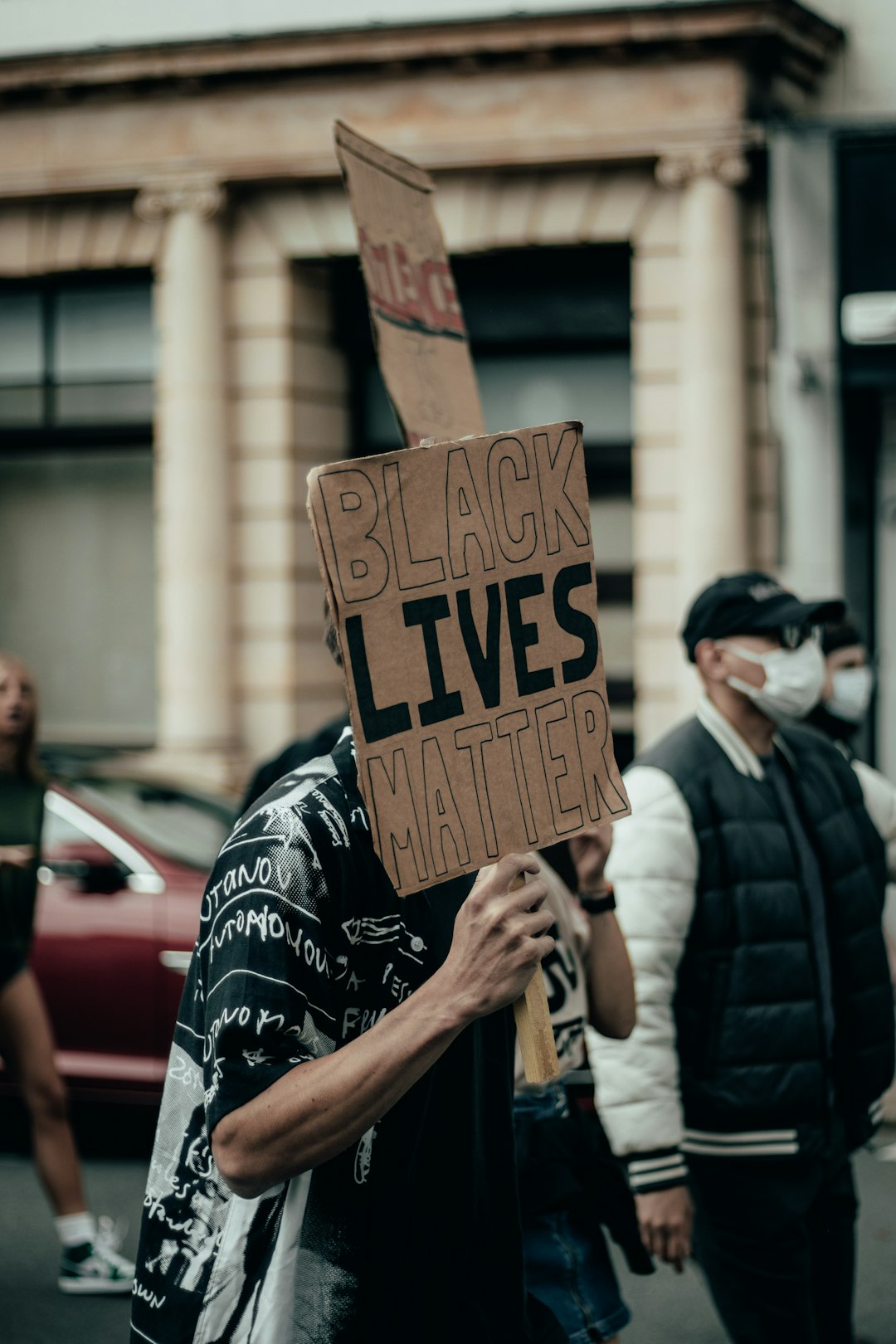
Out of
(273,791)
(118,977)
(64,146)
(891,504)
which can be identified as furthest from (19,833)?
(64,146)

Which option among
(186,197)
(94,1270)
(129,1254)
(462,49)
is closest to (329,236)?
(186,197)

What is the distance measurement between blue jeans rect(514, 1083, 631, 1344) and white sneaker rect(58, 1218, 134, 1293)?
2618 millimetres

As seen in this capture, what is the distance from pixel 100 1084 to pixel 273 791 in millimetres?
4723

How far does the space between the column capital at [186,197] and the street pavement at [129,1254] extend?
6986 mm

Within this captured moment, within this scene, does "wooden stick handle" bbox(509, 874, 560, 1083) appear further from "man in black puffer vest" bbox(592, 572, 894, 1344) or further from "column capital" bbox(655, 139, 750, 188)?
"column capital" bbox(655, 139, 750, 188)

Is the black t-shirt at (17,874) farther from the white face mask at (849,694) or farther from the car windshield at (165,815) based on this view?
the white face mask at (849,694)

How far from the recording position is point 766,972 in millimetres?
3418

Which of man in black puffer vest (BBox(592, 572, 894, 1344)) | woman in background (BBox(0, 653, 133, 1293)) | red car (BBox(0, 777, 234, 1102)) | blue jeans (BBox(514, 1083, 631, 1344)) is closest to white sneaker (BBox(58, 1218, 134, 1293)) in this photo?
woman in background (BBox(0, 653, 133, 1293))

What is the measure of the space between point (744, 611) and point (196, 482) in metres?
8.43

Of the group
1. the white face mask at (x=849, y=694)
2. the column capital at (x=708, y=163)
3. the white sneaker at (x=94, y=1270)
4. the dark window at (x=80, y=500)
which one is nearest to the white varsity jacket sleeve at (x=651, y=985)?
the white face mask at (x=849, y=694)

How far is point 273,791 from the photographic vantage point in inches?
83.4

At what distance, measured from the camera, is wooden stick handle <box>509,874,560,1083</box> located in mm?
2055

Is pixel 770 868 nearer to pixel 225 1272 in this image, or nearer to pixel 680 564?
pixel 225 1272

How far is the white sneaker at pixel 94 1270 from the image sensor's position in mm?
5191
